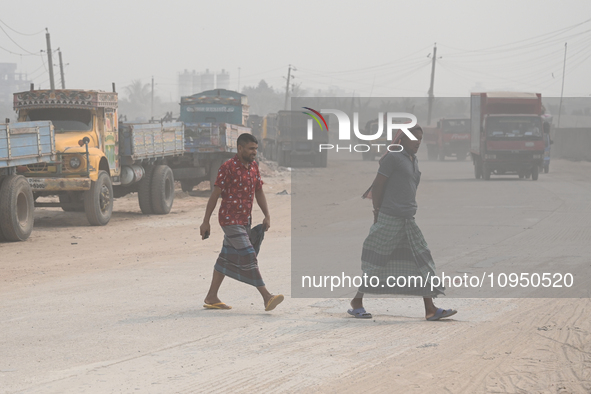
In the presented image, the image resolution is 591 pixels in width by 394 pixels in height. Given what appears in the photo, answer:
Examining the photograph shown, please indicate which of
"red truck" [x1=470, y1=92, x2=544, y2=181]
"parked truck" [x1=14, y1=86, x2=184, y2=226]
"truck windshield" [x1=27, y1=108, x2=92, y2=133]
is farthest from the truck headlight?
"red truck" [x1=470, y1=92, x2=544, y2=181]

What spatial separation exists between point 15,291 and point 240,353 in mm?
3947

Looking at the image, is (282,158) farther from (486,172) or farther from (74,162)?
(74,162)

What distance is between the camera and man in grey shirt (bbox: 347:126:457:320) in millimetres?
6152

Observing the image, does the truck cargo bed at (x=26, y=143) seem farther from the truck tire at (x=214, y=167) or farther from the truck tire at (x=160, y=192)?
the truck tire at (x=214, y=167)

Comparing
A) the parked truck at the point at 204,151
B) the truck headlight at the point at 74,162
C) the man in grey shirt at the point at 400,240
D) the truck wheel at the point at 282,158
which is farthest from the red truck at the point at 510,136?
the man in grey shirt at the point at 400,240

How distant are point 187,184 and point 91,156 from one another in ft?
27.8

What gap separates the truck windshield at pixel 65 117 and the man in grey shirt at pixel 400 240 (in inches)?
382

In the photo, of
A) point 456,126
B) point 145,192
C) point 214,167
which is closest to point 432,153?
point 456,126

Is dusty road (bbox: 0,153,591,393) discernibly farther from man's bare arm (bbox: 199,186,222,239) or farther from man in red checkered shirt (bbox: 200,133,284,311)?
man's bare arm (bbox: 199,186,222,239)

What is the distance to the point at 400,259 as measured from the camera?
6191mm

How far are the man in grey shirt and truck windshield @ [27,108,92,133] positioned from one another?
9.70m

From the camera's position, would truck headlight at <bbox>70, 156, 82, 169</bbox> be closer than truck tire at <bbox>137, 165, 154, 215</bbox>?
Yes

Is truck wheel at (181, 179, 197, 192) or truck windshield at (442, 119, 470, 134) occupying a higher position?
truck windshield at (442, 119, 470, 134)

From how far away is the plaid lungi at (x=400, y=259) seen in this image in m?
6.14
